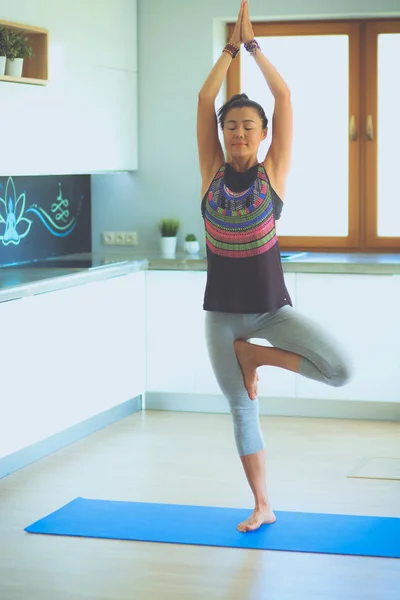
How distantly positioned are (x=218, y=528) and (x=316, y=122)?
2.95 meters

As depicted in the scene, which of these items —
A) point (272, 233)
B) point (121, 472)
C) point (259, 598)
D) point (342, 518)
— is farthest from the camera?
point (121, 472)

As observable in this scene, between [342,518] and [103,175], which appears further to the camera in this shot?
[103,175]

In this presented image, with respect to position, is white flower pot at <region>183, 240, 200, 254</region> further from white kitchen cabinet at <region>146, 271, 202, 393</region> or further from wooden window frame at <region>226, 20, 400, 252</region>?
wooden window frame at <region>226, 20, 400, 252</region>

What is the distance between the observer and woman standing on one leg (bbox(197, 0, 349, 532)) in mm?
3641

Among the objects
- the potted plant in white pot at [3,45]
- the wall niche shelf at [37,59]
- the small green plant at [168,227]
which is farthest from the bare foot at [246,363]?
the small green plant at [168,227]

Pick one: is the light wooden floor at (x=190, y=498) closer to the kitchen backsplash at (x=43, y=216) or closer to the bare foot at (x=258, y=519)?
the bare foot at (x=258, y=519)

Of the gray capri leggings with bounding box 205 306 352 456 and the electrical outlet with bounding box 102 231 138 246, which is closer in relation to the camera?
the gray capri leggings with bounding box 205 306 352 456

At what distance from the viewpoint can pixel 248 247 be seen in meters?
3.65

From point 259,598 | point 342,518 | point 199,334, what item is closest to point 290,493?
point 342,518

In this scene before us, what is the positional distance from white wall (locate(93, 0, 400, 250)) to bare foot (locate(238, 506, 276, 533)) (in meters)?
2.57

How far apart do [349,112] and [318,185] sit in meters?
0.44

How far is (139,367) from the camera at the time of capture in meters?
5.80

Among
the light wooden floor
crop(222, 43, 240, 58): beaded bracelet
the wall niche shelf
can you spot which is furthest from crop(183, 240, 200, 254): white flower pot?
crop(222, 43, 240, 58): beaded bracelet

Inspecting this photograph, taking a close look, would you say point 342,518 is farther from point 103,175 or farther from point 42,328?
point 103,175
